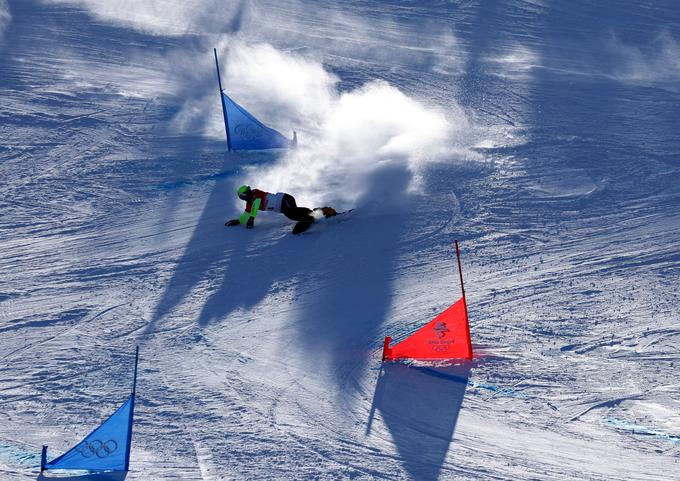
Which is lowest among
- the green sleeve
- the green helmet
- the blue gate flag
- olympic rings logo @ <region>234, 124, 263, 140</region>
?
the blue gate flag

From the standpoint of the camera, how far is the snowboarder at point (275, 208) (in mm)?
12062

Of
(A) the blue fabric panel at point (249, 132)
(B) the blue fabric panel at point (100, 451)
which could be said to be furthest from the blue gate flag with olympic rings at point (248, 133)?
(B) the blue fabric panel at point (100, 451)

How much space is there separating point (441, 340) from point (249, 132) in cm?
551

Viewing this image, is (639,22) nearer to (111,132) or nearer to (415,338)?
(111,132)

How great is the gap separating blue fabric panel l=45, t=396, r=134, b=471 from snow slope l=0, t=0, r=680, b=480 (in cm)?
20

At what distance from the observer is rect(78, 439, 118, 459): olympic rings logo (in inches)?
320

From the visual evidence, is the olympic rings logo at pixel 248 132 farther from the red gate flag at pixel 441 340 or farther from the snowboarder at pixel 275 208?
the red gate flag at pixel 441 340

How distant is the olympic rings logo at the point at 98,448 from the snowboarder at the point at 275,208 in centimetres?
441

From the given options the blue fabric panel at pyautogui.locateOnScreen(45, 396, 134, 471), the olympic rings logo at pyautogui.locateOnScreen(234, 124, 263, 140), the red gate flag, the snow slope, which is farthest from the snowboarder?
the blue fabric panel at pyautogui.locateOnScreen(45, 396, 134, 471)

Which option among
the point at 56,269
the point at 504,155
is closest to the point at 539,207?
the point at 504,155

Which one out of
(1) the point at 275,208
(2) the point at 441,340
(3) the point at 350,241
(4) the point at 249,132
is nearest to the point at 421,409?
(2) the point at 441,340

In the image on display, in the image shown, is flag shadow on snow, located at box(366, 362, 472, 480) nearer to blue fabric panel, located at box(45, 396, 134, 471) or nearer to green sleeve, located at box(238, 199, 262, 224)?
blue fabric panel, located at box(45, 396, 134, 471)

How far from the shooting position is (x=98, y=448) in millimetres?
8125

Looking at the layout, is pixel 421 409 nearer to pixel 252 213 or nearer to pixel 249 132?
pixel 252 213
